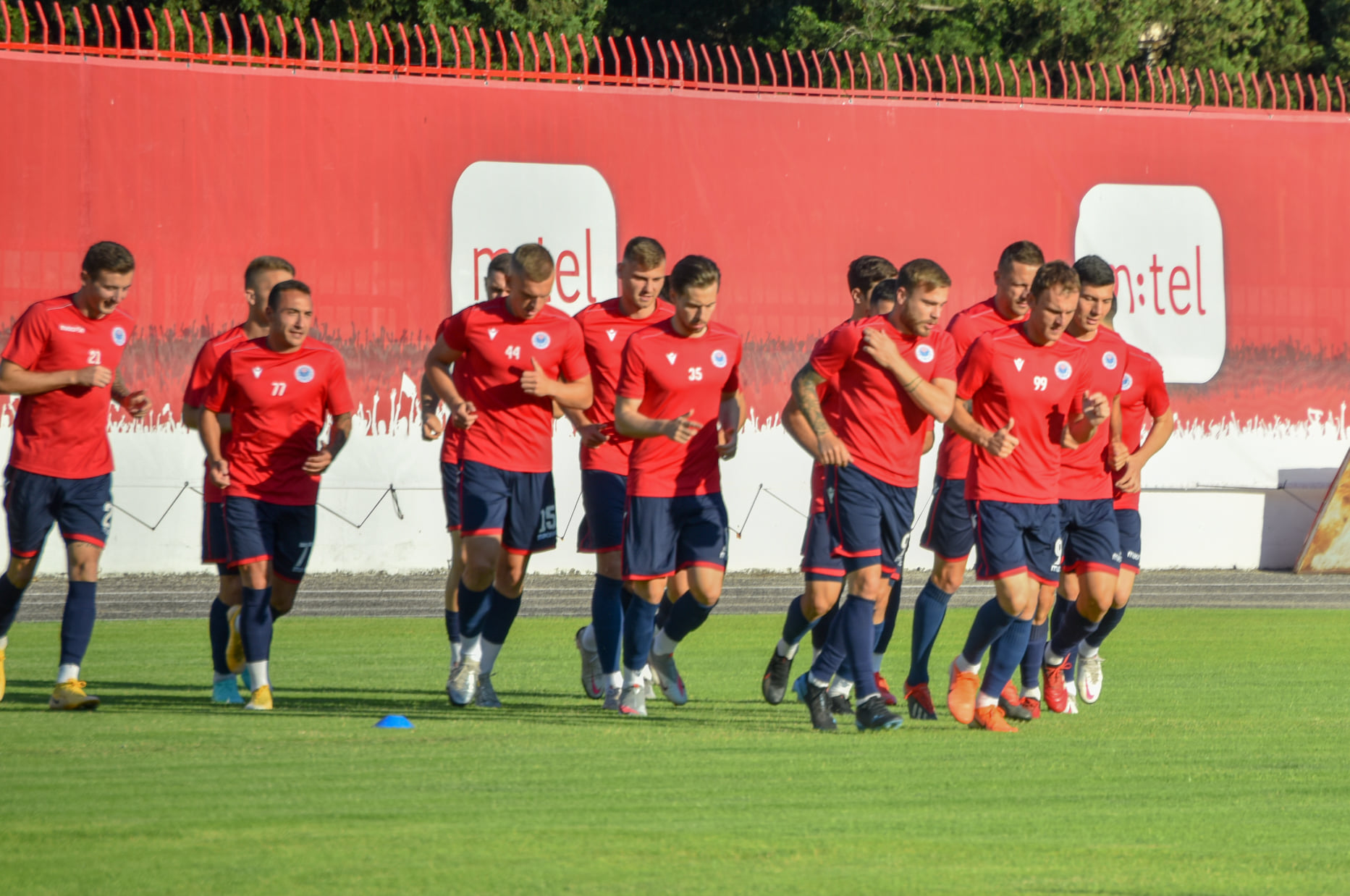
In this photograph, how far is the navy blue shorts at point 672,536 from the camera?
7.96 metres

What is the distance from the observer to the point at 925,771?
631cm

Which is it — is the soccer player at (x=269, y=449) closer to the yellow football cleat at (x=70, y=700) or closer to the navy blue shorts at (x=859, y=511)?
the yellow football cleat at (x=70, y=700)

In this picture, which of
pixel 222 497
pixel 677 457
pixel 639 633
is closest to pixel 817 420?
pixel 677 457

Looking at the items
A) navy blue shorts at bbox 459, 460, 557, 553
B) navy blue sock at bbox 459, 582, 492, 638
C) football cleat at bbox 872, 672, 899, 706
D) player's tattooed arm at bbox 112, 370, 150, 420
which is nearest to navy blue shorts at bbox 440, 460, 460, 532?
navy blue shorts at bbox 459, 460, 557, 553

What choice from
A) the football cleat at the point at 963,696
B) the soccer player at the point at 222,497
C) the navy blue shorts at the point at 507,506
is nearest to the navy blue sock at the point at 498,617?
the navy blue shorts at the point at 507,506

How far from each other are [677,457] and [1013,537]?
160 cm

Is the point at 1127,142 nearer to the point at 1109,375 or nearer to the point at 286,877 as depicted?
the point at 1109,375

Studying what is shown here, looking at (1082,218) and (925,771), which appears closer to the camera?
(925,771)

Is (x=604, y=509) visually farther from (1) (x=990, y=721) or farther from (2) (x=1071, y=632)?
(2) (x=1071, y=632)

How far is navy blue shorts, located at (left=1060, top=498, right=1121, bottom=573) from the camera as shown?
27.0ft

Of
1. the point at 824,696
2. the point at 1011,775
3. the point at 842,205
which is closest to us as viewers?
the point at 1011,775

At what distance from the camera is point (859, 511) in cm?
751

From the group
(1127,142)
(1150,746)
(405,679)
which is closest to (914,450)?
(1150,746)

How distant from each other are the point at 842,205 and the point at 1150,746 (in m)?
11.8
